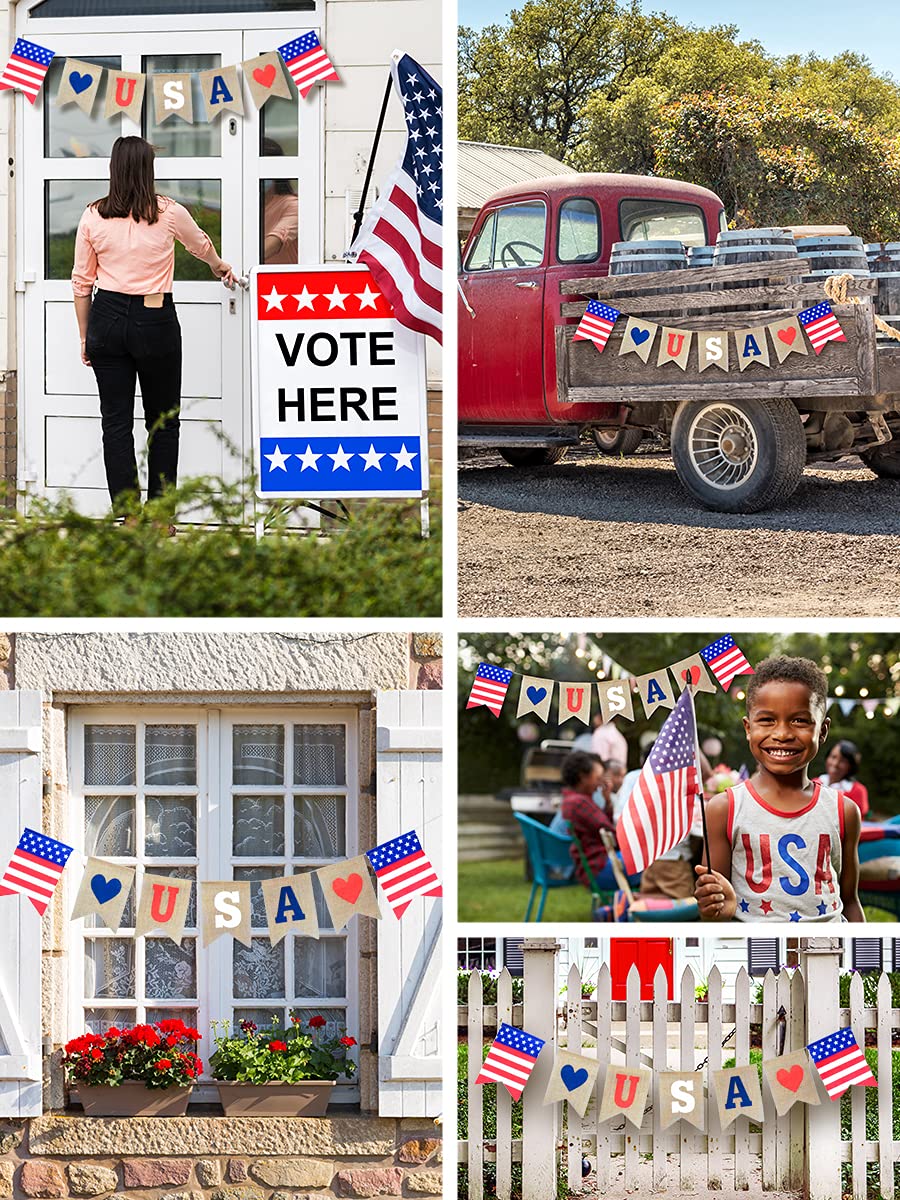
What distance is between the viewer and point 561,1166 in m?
5.55

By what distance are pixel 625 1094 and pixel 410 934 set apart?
97 cm

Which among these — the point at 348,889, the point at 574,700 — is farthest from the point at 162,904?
the point at 574,700

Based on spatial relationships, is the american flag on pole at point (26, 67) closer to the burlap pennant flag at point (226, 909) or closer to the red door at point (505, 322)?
the red door at point (505, 322)

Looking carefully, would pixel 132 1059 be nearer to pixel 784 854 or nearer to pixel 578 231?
pixel 784 854

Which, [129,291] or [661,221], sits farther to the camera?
[661,221]

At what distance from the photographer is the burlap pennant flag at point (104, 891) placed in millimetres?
5020

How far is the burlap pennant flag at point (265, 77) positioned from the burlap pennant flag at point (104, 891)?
11.2ft

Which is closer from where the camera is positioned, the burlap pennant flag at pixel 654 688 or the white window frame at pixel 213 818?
the white window frame at pixel 213 818

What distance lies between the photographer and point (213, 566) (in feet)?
18.7

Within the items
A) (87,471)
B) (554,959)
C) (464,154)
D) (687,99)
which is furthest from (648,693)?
(687,99)

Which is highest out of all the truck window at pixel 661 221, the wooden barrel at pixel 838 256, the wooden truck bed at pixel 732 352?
the truck window at pixel 661 221

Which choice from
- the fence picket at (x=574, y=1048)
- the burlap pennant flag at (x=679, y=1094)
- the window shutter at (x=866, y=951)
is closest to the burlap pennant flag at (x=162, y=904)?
the fence picket at (x=574, y=1048)

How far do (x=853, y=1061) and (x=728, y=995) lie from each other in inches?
179

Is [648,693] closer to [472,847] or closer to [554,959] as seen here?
[554,959]
